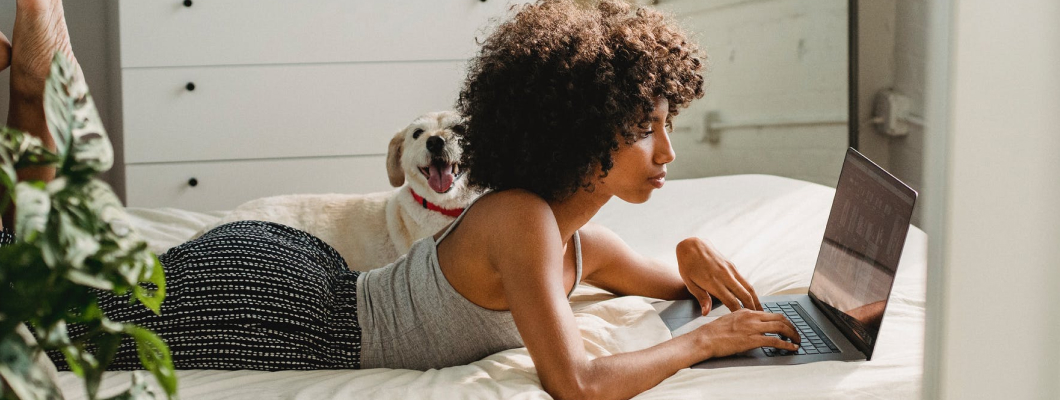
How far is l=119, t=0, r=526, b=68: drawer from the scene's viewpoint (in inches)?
112

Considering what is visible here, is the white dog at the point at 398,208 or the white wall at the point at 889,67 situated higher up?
the white wall at the point at 889,67

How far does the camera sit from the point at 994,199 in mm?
403

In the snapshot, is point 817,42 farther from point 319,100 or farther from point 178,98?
point 178,98

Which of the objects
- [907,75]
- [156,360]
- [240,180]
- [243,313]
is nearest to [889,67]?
[907,75]

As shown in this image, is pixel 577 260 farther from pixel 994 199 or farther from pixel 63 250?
pixel 63 250

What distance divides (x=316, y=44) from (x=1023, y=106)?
2.76 meters

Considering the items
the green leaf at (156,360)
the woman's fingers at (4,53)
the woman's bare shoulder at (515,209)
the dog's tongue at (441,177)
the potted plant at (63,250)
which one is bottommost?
the dog's tongue at (441,177)

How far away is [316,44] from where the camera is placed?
115 inches

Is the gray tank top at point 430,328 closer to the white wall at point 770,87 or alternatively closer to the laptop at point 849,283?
the laptop at point 849,283

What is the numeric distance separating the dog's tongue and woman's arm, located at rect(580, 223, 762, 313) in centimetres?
62

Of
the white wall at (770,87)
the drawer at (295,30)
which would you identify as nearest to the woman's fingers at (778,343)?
the white wall at (770,87)

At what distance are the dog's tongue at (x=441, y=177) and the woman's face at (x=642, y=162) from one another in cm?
87

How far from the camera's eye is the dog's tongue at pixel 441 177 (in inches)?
79.1

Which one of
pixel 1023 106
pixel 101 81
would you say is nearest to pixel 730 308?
pixel 1023 106
